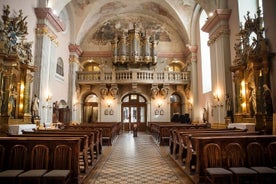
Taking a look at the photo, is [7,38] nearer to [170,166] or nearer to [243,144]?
[170,166]

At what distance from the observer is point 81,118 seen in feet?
65.0

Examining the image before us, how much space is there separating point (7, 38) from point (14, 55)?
30.5 inches

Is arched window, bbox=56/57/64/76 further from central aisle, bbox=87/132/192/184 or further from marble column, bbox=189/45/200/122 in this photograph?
central aisle, bbox=87/132/192/184

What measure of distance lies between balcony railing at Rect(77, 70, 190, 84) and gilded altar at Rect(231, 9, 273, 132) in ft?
28.4

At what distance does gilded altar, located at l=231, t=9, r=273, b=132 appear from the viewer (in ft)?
26.4

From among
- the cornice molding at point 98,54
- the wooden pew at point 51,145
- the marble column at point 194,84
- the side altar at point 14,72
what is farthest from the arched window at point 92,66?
the wooden pew at point 51,145

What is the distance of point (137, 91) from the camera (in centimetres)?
1947

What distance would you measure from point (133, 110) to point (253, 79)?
12684mm

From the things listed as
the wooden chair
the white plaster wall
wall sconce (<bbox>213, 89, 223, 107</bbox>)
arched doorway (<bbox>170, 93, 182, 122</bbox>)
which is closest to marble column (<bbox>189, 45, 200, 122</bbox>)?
arched doorway (<bbox>170, 93, 182, 122</bbox>)

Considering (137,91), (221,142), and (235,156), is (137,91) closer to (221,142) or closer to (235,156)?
(221,142)

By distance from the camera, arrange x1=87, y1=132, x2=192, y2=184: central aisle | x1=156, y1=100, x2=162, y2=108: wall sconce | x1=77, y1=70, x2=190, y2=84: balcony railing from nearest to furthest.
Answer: x1=87, y1=132, x2=192, y2=184: central aisle, x1=77, y1=70, x2=190, y2=84: balcony railing, x1=156, y1=100, x2=162, y2=108: wall sconce

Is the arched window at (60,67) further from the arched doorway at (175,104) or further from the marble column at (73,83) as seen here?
the arched doorway at (175,104)

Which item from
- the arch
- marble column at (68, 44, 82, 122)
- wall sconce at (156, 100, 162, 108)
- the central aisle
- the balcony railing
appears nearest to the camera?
the central aisle

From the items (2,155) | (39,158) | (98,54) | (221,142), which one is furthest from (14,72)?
(98,54)
